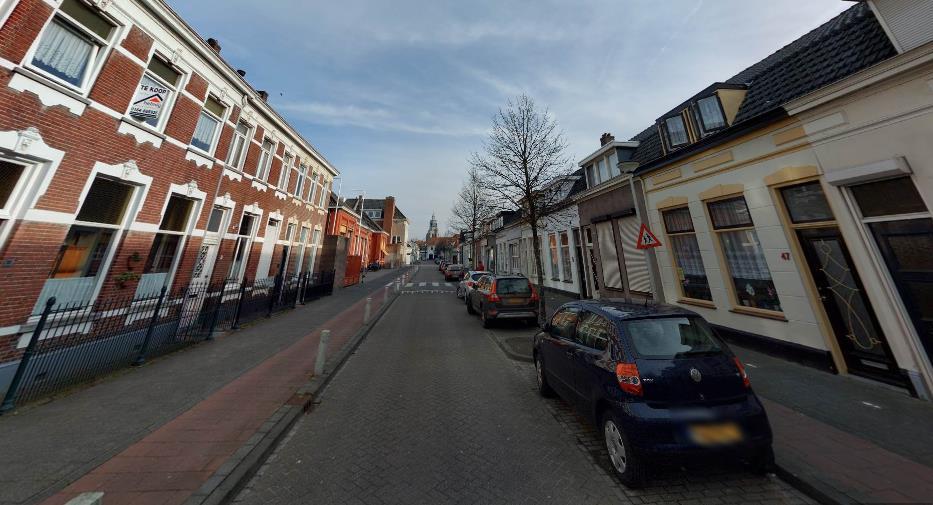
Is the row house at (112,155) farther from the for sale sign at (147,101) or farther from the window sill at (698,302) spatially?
the window sill at (698,302)

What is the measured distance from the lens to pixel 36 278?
5.49 m

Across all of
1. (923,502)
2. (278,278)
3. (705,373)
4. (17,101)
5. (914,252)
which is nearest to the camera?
(923,502)

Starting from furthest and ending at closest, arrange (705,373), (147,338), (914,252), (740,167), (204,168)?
(204,168)
(740,167)
(147,338)
(914,252)
(705,373)

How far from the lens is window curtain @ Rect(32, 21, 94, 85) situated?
218 inches

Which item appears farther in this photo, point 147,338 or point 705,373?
point 147,338

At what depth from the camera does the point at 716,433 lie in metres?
2.83

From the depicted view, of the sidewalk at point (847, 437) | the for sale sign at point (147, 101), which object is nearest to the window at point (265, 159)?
the for sale sign at point (147, 101)

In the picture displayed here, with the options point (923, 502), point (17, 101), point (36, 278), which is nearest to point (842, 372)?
point (923, 502)

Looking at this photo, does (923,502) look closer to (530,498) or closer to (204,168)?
(530,498)

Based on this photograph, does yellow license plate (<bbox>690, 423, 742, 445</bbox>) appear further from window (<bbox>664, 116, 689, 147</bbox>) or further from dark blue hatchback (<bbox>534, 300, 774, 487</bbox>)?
window (<bbox>664, 116, 689, 147</bbox>)

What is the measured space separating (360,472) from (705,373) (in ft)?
12.1

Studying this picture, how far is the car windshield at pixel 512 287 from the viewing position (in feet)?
32.6

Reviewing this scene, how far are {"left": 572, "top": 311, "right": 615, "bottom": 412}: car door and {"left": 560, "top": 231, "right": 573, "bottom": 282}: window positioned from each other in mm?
12120

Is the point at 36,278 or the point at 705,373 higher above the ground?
the point at 36,278
